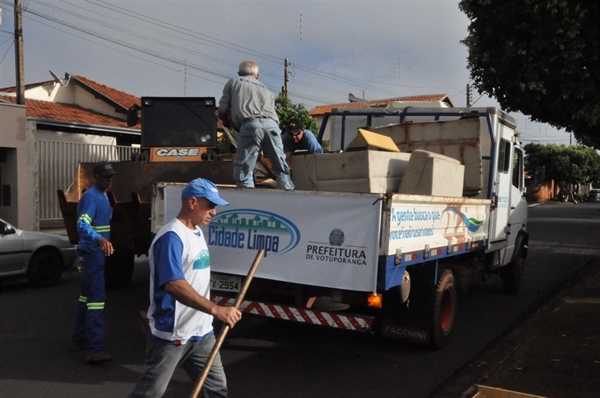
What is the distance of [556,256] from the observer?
15.9 m

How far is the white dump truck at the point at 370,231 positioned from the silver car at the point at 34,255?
4374 millimetres

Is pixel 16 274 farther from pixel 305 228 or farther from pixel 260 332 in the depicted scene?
pixel 305 228

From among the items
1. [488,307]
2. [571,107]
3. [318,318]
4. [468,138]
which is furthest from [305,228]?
[571,107]

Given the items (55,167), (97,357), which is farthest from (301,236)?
(55,167)

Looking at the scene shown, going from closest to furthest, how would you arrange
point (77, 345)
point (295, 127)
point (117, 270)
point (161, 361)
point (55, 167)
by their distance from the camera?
point (161, 361), point (77, 345), point (295, 127), point (117, 270), point (55, 167)

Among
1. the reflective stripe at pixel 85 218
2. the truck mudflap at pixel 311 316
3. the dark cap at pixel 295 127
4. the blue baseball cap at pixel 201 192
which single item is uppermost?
the dark cap at pixel 295 127

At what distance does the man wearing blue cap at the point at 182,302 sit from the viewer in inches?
135

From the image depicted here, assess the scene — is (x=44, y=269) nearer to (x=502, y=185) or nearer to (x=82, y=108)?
(x=502, y=185)

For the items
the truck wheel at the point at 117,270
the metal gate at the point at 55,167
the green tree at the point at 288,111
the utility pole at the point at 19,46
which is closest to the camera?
the truck wheel at the point at 117,270

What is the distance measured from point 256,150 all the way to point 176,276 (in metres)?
3.30

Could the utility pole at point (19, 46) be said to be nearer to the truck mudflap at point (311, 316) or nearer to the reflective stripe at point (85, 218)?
the reflective stripe at point (85, 218)

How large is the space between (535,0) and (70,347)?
29.9 feet

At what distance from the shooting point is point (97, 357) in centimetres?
592

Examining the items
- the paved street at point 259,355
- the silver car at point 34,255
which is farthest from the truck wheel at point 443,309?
the silver car at point 34,255
